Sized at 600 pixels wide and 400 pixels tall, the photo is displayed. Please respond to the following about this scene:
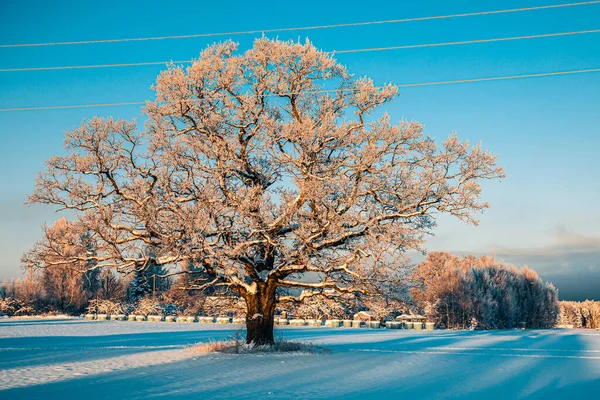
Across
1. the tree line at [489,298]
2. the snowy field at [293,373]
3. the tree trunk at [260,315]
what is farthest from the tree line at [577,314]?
the tree trunk at [260,315]

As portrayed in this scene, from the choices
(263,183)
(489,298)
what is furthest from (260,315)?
(489,298)

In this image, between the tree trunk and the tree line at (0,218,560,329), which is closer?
the tree trunk

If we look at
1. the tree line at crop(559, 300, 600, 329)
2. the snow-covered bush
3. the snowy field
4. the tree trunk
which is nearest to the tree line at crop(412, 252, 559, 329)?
the tree line at crop(559, 300, 600, 329)

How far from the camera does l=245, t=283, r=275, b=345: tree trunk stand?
17.0 meters

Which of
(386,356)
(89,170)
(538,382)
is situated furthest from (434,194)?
(89,170)

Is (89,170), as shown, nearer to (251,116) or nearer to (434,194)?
(251,116)

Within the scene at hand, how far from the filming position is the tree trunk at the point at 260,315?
1702 cm

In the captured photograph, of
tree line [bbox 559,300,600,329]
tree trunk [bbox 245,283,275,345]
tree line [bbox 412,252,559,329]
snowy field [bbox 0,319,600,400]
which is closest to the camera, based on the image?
snowy field [bbox 0,319,600,400]

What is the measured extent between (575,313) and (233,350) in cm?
5583

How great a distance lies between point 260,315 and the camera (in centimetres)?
1697

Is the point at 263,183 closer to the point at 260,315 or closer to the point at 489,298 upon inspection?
the point at 260,315

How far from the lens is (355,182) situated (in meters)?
16.7

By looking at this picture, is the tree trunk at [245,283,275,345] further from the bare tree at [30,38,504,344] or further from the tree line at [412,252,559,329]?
the tree line at [412,252,559,329]

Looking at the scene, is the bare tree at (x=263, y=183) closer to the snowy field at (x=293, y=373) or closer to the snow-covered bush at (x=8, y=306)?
the snowy field at (x=293, y=373)
